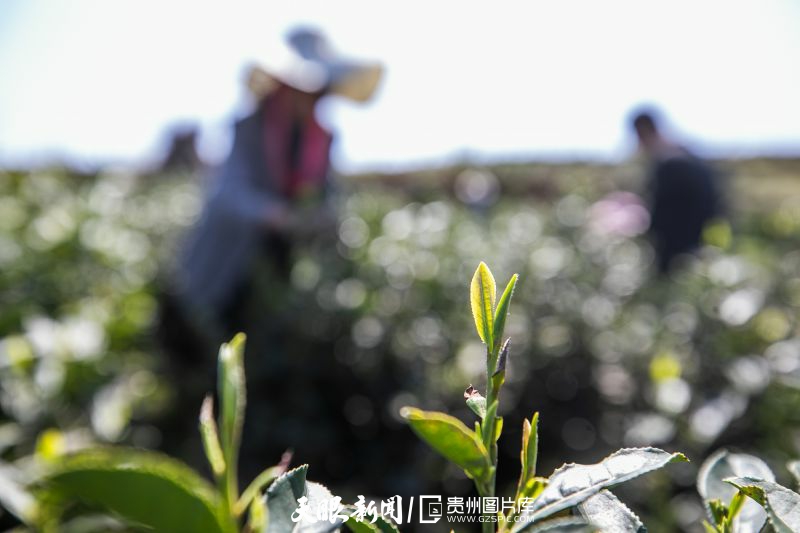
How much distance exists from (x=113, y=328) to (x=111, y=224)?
194cm

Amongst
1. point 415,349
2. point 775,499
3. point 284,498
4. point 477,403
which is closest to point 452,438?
point 477,403

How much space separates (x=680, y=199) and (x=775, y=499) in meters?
4.66

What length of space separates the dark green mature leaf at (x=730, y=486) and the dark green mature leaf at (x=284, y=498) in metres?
0.36

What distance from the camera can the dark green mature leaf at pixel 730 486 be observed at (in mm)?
621

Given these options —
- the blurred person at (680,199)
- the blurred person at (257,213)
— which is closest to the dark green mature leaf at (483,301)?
the blurred person at (257,213)

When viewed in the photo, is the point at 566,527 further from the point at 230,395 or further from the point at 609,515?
the point at 230,395

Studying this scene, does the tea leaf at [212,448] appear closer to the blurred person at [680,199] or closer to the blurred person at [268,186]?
the blurred person at [268,186]

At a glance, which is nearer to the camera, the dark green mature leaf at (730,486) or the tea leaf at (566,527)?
the tea leaf at (566,527)

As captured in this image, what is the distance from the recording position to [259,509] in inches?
20.4

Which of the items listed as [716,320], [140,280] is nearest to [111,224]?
[140,280]

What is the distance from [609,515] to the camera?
1.77ft

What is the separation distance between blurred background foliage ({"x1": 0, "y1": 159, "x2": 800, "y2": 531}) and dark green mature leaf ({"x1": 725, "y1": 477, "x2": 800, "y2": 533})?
97 centimetres

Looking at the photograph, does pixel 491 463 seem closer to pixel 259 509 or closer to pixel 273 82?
pixel 259 509

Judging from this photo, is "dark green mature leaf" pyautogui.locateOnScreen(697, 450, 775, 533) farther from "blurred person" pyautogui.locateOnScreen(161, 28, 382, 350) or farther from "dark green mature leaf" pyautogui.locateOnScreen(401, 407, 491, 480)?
"blurred person" pyautogui.locateOnScreen(161, 28, 382, 350)
